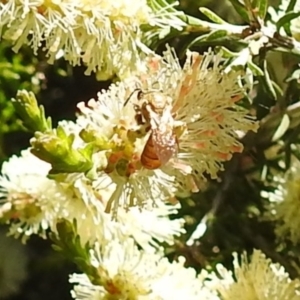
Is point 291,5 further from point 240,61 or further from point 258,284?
point 258,284

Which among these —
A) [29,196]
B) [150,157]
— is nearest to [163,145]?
[150,157]

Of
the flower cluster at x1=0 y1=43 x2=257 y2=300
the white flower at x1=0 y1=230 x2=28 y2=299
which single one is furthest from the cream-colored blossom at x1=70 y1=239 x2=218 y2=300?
the white flower at x1=0 y1=230 x2=28 y2=299

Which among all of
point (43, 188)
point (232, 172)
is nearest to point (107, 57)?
point (43, 188)

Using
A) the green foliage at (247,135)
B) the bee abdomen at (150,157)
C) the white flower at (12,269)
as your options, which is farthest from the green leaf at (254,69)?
the white flower at (12,269)

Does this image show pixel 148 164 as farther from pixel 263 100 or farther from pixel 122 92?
pixel 263 100

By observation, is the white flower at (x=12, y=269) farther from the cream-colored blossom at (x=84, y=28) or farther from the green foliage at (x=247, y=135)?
the cream-colored blossom at (x=84, y=28)

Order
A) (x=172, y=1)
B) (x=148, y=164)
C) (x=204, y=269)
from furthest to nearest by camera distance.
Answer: (x=204, y=269) < (x=172, y=1) < (x=148, y=164)
